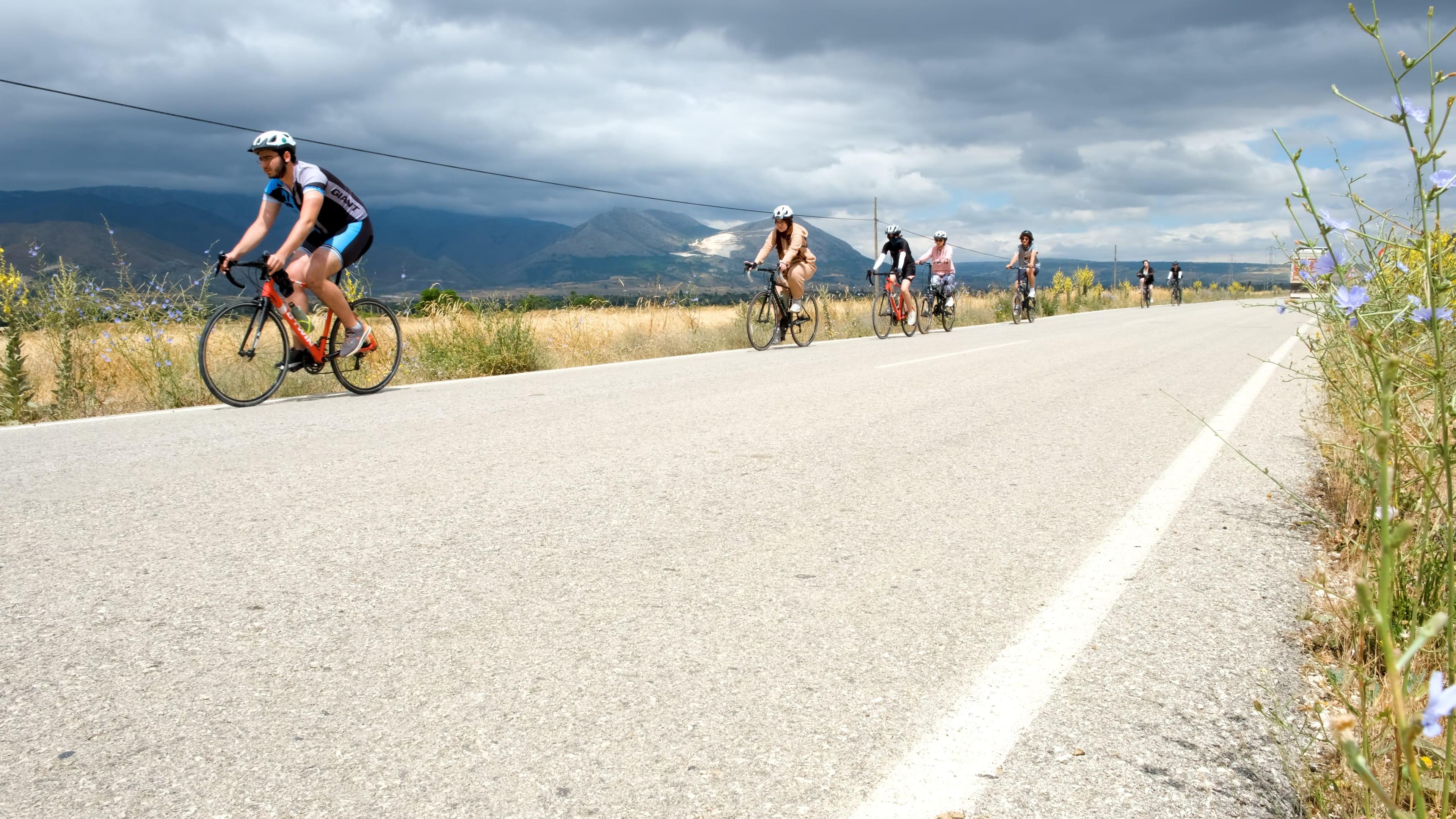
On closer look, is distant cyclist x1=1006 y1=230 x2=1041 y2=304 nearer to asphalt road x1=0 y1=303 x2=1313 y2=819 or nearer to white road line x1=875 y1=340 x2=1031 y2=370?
white road line x1=875 y1=340 x2=1031 y2=370

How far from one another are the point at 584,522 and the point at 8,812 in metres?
2.24

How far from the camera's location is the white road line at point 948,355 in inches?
415

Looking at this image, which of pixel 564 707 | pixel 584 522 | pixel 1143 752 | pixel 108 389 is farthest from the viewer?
pixel 108 389

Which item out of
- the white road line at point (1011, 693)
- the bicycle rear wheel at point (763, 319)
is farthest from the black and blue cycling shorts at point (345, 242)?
the white road line at point (1011, 693)

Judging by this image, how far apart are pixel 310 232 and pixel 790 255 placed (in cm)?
762

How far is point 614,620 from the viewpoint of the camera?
289 cm

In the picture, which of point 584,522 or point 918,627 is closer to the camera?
point 918,627

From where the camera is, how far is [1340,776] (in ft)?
6.37

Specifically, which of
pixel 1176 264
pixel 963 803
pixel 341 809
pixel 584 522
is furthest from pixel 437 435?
pixel 1176 264

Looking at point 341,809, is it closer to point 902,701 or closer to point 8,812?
point 8,812

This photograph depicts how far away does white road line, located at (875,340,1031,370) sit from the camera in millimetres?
10547

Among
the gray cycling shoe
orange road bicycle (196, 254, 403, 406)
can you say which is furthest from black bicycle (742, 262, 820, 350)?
orange road bicycle (196, 254, 403, 406)

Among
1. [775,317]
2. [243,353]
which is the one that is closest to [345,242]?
[243,353]

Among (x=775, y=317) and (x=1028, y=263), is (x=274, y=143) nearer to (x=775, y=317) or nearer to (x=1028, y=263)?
(x=775, y=317)
